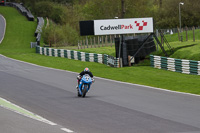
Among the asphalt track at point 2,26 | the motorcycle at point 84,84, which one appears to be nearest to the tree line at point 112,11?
the asphalt track at point 2,26

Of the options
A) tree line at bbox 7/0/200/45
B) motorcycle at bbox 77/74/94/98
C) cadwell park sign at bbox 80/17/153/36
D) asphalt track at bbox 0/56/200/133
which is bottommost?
asphalt track at bbox 0/56/200/133

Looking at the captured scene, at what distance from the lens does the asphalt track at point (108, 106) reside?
12.3 metres

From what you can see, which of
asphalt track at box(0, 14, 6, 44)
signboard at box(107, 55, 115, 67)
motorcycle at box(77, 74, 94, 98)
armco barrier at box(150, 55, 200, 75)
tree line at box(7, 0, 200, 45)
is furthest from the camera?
tree line at box(7, 0, 200, 45)

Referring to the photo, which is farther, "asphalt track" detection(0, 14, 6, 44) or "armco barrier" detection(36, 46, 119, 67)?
"asphalt track" detection(0, 14, 6, 44)

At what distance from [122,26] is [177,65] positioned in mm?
7644

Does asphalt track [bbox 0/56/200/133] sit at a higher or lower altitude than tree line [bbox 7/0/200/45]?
lower

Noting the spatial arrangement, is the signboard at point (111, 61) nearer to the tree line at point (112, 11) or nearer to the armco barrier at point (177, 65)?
the armco barrier at point (177, 65)

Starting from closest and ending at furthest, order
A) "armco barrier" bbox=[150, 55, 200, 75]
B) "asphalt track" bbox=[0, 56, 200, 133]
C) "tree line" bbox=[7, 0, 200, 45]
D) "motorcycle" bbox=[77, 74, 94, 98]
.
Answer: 1. "asphalt track" bbox=[0, 56, 200, 133]
2. "motorcycle" bbox=[77, 74, 94, 98]
3. "armco barrier" bbox=[150, 55, 200, 75]
4. "tree line" bbox=[7, 0, 200, 45]

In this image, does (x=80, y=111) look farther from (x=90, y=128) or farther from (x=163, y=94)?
(x=163, y=94)

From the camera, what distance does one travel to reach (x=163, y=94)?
20141mm

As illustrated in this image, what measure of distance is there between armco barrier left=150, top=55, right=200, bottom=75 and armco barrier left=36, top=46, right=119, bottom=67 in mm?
3546

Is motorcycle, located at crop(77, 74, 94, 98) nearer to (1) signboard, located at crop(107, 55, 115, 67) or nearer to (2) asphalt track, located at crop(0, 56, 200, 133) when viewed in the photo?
(2) asphalt track, located at crop(0, 56, 200, 133)

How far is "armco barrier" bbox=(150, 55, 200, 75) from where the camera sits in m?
29.6

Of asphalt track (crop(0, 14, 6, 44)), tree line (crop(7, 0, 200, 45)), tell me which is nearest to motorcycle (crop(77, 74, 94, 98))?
asphalt track (crop(0, 14, 6, 44))
